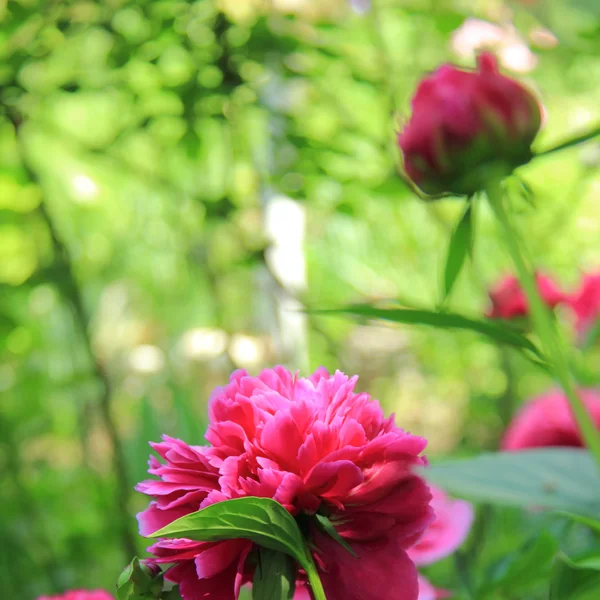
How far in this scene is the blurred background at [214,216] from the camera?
62 cm

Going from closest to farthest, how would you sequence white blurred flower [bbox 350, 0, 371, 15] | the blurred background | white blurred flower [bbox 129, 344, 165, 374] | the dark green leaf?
the dark green leaf → the blurred background → white blurred flower [bbox 350, 0, 371, 15] → white blurred flower [bbox 129, 344, 165, 374]

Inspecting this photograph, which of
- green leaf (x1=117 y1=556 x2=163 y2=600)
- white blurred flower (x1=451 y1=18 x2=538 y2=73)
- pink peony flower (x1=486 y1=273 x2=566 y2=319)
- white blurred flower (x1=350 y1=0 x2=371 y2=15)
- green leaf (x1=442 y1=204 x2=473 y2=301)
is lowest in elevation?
pink peony flower (x1=486 y1=273 x2=566 y2=319)

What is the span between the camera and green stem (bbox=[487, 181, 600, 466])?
0.22 metres

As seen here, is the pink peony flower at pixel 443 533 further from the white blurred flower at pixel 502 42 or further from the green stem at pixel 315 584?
the white blurred flower at pixel 502 42

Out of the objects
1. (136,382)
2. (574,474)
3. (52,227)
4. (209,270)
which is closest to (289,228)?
(209,270)

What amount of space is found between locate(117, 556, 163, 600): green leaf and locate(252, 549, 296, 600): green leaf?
0.03 m

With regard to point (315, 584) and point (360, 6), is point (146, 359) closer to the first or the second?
point (360, 6)

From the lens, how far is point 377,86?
678mm

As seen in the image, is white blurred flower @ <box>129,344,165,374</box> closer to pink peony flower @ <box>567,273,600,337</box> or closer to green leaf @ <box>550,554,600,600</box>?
pink peony flower @ <box>567,273,600,337</box>

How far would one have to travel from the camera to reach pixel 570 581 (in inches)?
8.8

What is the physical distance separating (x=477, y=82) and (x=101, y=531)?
3.13 ft

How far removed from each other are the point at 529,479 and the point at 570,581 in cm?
7

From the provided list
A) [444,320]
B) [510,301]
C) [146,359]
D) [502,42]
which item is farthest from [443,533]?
[146,359]

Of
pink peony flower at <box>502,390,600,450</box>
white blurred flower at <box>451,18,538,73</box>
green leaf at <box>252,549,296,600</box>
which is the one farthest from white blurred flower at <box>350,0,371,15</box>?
green leaf at <box>252,549,296,600</box>
